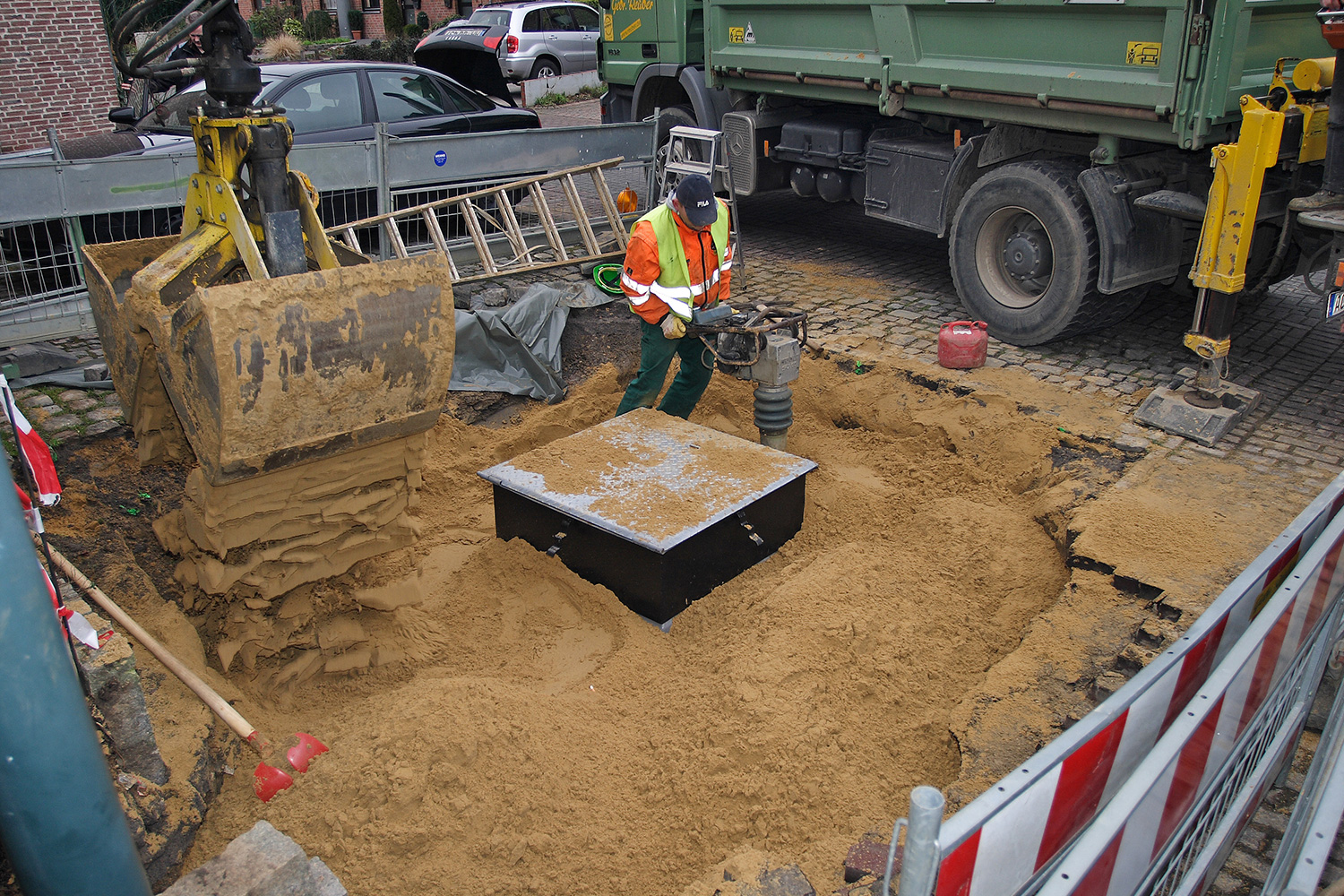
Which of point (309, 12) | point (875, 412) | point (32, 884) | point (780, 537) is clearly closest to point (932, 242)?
point (875, 412)

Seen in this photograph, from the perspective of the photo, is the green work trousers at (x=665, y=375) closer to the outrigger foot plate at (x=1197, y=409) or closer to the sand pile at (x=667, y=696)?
the sand pile at (x=667, y=696)

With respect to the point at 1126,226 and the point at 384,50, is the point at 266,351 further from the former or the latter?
the point at 384,50

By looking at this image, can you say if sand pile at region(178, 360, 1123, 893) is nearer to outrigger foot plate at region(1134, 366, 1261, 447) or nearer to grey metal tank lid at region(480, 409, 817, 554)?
grey metal tank lid at region(480, 409, 817, 554)

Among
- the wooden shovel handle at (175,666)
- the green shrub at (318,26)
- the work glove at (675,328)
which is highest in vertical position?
the green shrub at (318,26)

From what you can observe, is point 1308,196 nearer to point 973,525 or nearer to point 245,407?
point 973,525

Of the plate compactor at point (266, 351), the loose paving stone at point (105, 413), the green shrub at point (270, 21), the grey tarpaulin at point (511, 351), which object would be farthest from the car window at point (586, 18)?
the plate compactor at point (266, 351)

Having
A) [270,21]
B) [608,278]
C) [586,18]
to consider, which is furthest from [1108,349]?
[270,21]

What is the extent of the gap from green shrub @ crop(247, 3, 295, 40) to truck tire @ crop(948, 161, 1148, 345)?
29.4m

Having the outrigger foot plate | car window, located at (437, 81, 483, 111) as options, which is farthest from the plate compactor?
car window, located at (437, 81, 483, 111)

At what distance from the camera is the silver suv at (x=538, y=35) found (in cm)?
1947

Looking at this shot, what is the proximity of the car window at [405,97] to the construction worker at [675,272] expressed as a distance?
4.56m

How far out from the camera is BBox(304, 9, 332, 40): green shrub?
102 ft

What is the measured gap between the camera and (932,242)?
9781mm

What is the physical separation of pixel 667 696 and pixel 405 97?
7.12m
